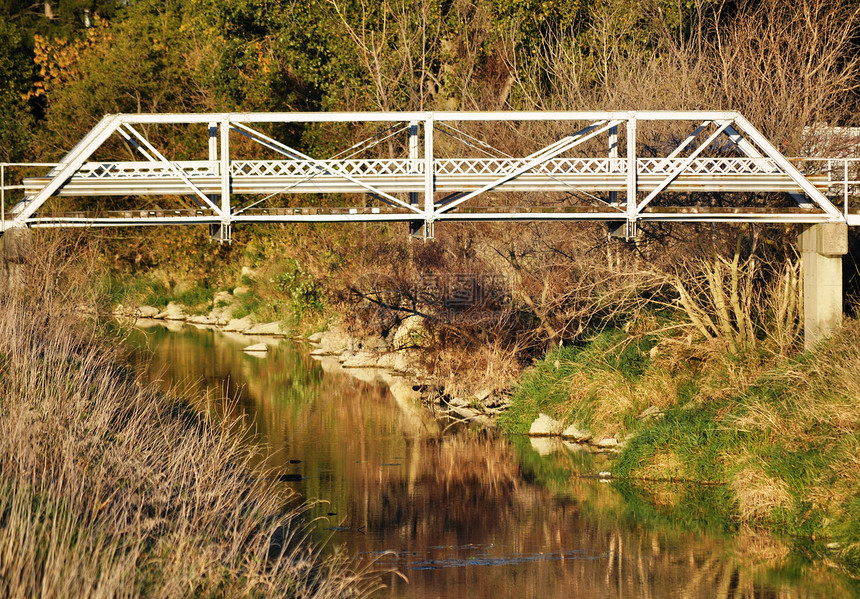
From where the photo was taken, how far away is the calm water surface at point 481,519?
606 inches

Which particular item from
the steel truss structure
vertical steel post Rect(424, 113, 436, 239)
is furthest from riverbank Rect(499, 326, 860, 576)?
vertical steel post Rect(424, 113, 436, 239)

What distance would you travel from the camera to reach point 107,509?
11.8 metres

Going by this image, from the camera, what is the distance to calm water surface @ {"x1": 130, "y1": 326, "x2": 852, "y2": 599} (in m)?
15.4

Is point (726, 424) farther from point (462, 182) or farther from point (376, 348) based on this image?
point (376, 348)

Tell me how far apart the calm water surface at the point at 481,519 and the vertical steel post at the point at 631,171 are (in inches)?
193

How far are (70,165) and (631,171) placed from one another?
10.5 metres

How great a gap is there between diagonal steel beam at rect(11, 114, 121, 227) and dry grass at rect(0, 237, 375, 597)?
12.2 ft

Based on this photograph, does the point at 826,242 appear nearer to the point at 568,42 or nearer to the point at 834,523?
the point at 834,523

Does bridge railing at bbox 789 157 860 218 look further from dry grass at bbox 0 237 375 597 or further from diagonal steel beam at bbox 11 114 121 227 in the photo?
diagonal steel beam at bbox 11 114 121 227

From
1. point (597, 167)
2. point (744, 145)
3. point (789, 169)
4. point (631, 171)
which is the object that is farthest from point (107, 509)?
point (744, 145)

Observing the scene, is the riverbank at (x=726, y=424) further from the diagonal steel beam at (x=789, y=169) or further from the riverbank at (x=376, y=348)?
the diagonal steel beam at (x=789, y=169)

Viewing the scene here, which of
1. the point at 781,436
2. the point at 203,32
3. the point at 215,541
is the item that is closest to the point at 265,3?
the point at 203,32

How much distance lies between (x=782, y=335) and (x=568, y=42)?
15373 mm

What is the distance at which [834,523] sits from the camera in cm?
1631
